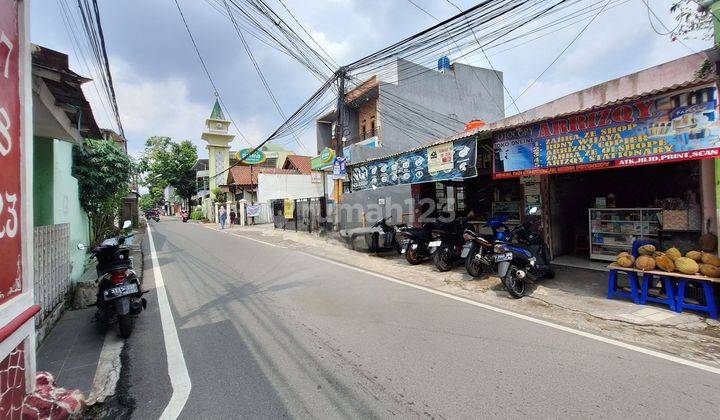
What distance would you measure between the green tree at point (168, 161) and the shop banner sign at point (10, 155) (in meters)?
50.7

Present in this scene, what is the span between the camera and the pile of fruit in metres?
4.99

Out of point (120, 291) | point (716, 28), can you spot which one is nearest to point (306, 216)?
point (120, 291)

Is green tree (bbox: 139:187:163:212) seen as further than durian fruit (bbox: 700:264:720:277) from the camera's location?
Yes

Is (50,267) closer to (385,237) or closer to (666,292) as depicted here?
(385,237)

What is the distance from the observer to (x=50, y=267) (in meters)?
5.44

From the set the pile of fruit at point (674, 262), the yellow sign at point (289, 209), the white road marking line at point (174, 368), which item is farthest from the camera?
the yellow sign at point (289, 209)

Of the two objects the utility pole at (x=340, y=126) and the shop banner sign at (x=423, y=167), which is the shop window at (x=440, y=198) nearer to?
the shop banner sign at (x=423, y=167)

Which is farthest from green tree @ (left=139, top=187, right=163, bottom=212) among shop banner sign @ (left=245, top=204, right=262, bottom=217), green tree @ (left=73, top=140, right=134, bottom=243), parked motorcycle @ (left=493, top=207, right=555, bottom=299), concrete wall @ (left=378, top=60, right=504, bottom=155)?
parked motorcycle @ (left=493, top=207, right=555, bottom=299)

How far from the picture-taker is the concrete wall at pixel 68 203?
7035 millimetres

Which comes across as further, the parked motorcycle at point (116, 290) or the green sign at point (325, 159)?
the green sign at point (325, 159)

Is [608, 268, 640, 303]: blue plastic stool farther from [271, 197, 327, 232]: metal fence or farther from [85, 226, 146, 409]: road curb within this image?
[271, 197, 327, 232]: metal fence

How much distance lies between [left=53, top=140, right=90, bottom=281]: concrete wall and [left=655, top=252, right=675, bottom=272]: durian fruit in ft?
34.0

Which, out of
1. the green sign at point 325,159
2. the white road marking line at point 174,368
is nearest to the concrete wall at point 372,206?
the green sign at point 325,159

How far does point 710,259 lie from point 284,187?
90.9 ft
